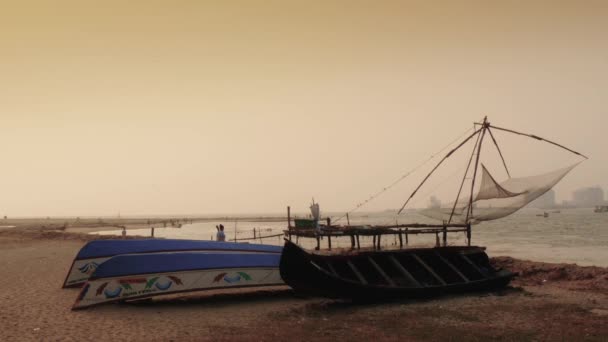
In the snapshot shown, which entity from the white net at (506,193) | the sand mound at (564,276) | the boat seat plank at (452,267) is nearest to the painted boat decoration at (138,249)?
the boat seat plank at (452,267)

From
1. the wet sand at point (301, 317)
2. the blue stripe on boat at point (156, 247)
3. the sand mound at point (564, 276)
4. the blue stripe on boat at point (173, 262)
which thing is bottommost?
the sand mound at point (564, 276)

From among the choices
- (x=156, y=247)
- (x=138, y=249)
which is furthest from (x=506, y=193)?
(x=138, y=249)

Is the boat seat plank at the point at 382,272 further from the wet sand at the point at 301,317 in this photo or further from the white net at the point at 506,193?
the white net at the point at 506,193

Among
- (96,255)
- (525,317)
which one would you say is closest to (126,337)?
(96,255)

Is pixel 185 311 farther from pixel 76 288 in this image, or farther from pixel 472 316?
pixel 472 316

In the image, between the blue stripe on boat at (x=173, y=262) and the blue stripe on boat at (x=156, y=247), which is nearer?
the blue stripe on boat at (x=173, y=262)

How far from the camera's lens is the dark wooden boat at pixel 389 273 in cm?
1241

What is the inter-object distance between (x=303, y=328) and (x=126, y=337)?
4.12 meters

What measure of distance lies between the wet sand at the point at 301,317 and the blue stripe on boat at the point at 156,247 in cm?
156

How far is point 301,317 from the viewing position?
11.9 m

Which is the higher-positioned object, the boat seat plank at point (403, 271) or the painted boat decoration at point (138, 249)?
the painted boat decoration at point (138, 249)

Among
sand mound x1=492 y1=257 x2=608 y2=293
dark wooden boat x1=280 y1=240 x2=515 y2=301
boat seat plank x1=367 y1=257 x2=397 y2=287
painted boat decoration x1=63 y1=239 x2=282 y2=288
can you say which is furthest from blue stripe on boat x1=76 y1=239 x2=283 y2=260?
sand mound x1=492 y1=257 x2=608 y2=293

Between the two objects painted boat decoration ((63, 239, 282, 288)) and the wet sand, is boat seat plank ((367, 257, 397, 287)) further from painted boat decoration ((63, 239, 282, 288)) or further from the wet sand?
painted boat decoration ((63, 239, 282, 288))

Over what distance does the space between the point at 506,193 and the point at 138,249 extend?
1695 cm
